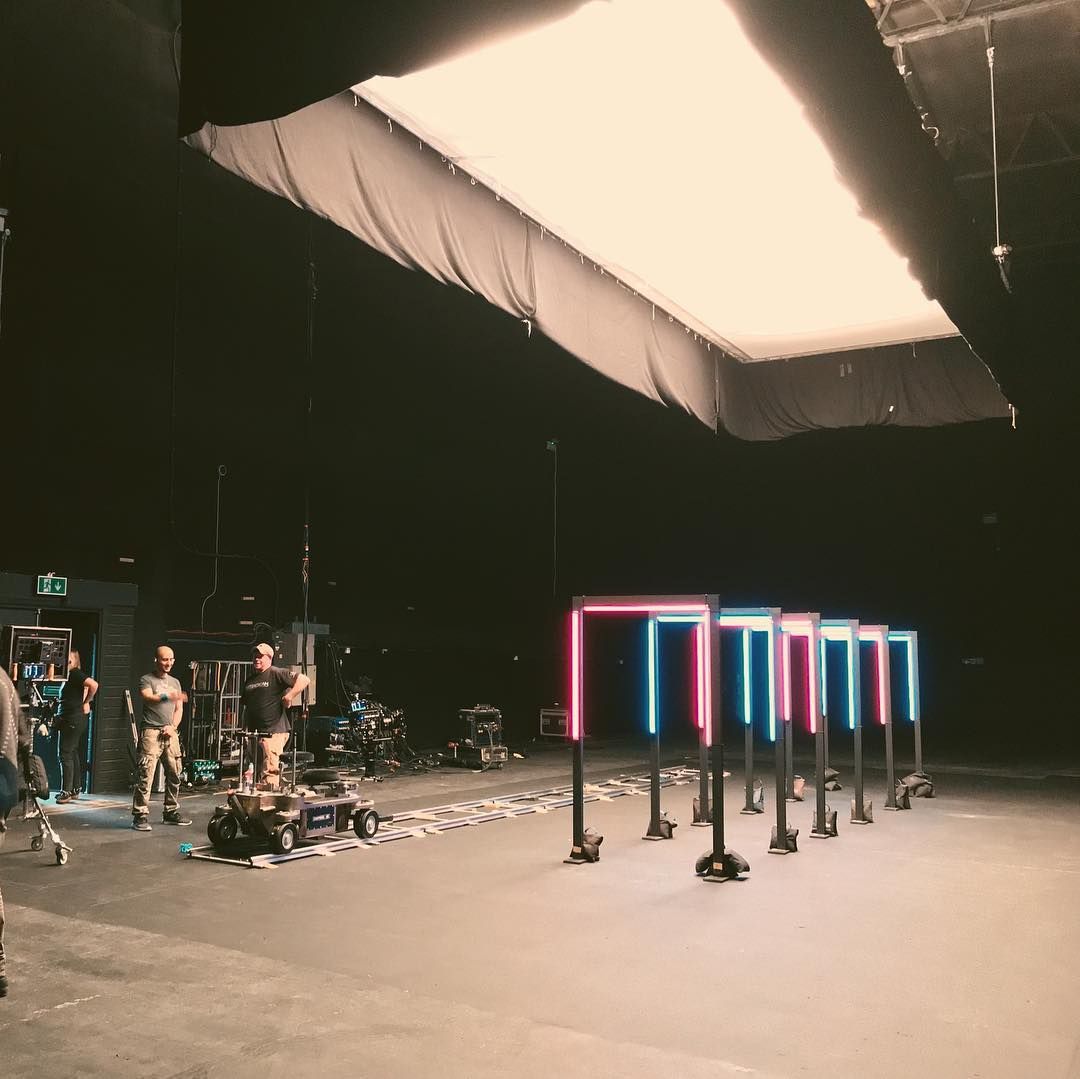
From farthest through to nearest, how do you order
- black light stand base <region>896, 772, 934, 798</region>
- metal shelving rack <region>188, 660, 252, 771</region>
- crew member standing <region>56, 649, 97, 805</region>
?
1. metal shelving rack <region>188, 660, 252, 771</region>
2. black light stand base <region>896, 772, 934, 798</region>
3. crew member standing <region>56, 649, 97, 805</region>

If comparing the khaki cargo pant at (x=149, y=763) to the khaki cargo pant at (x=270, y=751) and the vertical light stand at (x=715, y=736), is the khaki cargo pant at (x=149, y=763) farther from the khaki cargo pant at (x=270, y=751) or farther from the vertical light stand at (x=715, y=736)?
the vertical light stand at (x=715, y=736)

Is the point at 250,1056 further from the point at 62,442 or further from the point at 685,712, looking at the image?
the point at 685,712

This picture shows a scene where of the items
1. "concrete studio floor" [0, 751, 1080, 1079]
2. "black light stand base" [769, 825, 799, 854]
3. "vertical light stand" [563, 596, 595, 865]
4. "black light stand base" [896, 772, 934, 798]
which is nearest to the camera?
"concrete studio floor" [0, 751, 1080, 1079]

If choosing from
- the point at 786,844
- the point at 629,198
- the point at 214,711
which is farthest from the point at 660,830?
the point at 214,711

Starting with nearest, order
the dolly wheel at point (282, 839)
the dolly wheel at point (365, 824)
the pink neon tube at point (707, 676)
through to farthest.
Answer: the pink neon tube at point (707, 676)
the dolly wheel at point (282, 839)
the dolly wheel at point (365, 824)

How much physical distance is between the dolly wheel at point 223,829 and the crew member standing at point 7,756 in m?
3.10

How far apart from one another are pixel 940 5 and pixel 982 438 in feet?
29.5

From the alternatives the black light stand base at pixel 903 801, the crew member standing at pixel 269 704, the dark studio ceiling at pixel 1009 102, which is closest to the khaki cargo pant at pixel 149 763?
the crew member standing at pixel 269 704

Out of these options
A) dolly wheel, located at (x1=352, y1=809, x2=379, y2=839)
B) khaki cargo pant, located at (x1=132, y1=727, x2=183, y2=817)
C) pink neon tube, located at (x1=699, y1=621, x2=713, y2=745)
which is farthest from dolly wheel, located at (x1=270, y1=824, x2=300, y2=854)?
pink neon tube, located at (x1=699, y1=621, x2=713, y2=745)

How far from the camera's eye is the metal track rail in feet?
24.0

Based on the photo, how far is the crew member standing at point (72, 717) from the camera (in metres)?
10.2

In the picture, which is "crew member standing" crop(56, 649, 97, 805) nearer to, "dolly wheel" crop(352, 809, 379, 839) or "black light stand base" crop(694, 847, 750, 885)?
"dolly wheel" crop(352, 809, 379, 839)

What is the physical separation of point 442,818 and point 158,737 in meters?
2.78

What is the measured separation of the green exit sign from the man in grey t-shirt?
255 centimetres
